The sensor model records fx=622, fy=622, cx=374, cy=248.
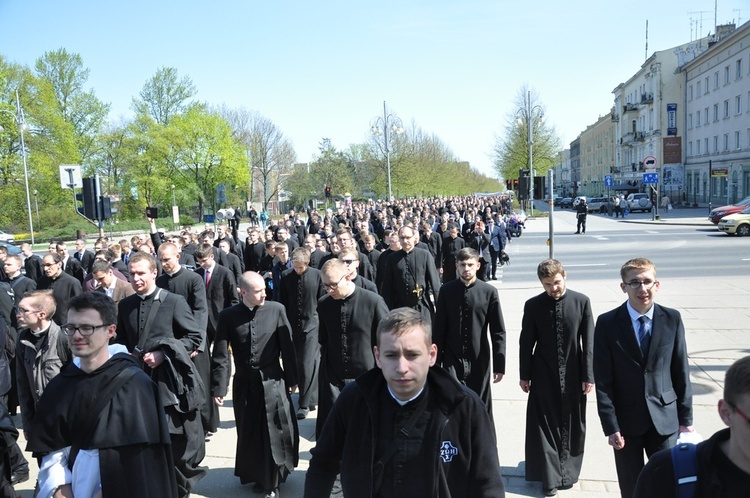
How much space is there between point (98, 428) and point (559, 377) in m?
3.64

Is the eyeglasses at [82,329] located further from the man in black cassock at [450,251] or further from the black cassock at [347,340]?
the man in black cassock at [450,251]

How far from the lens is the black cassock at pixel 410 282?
9461 millimetres

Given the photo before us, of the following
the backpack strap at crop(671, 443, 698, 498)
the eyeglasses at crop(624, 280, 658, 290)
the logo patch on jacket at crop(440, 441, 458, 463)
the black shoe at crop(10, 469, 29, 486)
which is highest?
the eyeglasses at crop(624, 280, 658, 290)

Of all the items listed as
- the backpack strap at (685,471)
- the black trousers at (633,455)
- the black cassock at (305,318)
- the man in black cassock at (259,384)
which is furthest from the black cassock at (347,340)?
the backpack strap at (685,471)

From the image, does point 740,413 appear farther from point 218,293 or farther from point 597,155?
point 597,155

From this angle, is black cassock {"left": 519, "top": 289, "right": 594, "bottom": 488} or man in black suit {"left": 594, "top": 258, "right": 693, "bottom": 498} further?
black cassock {"left": 519, "top": 289, "right": 594, "bottom": 488}

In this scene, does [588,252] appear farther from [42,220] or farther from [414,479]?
[42,220]

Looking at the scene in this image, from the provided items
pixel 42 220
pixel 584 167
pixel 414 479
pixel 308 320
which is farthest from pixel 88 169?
pixel 584 167

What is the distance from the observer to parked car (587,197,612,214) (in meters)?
58.6

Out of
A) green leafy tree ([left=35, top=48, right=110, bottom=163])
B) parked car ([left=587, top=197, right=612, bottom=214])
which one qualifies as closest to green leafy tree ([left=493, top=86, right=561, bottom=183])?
parked car ([left=587, top=197, right=612, bottom=214])

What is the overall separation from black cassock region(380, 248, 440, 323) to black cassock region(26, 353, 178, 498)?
6415 mm

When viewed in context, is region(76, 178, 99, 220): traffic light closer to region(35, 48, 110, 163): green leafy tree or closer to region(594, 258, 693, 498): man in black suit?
region(594, 258, 693, 498): man in black suit

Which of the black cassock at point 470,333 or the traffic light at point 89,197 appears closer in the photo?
the black cassock at point 470,333

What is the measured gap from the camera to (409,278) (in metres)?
9.52
